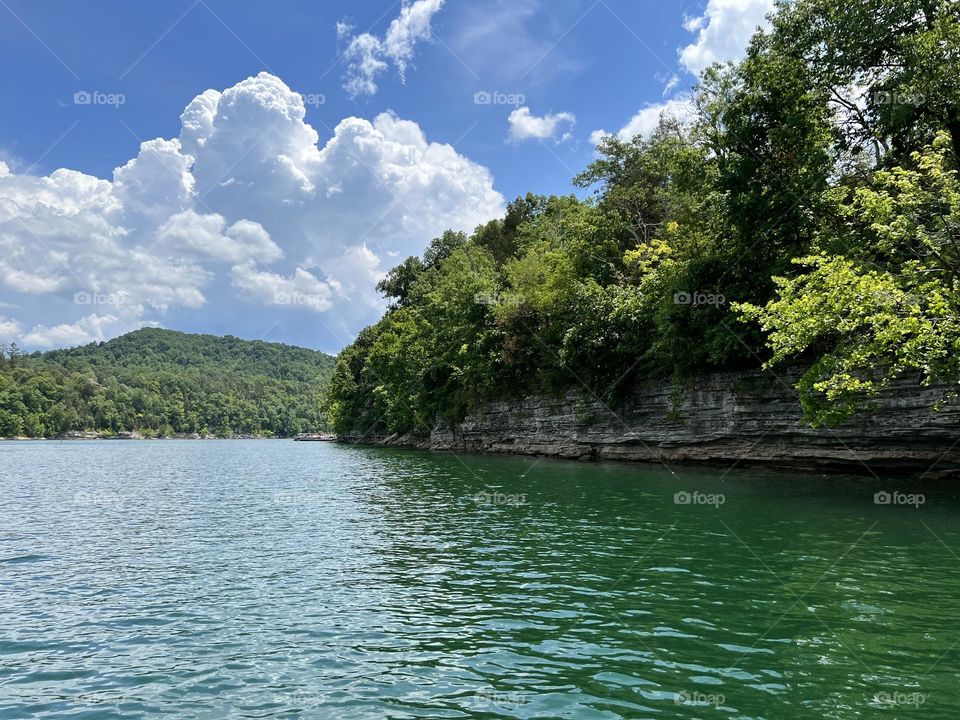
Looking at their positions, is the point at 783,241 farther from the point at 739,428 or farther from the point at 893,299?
the point at 893,299

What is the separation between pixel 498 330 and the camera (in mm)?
55406

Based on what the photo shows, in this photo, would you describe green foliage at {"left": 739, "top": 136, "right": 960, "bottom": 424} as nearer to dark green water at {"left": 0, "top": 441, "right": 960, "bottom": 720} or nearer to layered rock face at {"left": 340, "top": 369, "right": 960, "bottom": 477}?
layered rock face at {"left": 340, "top": 369, "right": 960, "bottom": 477}

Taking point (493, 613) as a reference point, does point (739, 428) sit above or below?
above

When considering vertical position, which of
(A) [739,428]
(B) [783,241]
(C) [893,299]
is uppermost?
(B) [783,241]

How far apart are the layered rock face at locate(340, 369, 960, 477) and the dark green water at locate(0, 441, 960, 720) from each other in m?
4.78

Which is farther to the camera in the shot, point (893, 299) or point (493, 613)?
point (893, 299)

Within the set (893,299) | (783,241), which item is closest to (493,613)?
(893,299)

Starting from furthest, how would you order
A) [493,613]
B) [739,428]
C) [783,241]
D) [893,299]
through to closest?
1. [739,428]
2. [783,241]
3. [893,299]
4. [493,613]

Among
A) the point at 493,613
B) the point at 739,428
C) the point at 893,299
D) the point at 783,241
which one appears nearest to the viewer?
the point at 493,613

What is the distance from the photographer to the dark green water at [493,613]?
697 cm

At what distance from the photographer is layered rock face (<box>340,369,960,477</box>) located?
2473 cm

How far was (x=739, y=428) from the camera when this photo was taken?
33.2 meters

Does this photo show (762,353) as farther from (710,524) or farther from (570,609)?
(570,609)

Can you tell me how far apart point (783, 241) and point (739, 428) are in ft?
34.3
